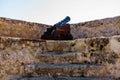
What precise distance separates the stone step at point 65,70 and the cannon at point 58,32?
367 cm

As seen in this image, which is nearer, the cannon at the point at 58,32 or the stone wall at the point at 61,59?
the stone wall at the point at 61,59

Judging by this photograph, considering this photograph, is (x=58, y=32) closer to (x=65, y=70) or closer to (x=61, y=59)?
(x=61, y=59)

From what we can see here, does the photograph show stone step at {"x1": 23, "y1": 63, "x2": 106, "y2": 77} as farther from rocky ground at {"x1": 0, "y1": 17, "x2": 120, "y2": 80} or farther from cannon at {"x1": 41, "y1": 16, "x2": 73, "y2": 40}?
cannon at {"x1": 41, "y1": 16, "x2": 73, "y2": 40}

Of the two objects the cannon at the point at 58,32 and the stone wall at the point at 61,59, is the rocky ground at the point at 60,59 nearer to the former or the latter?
the stone wall at the point at 61,59

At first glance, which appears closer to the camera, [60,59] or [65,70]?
[65,70]

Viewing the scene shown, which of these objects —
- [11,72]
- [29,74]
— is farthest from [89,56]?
[11,72]

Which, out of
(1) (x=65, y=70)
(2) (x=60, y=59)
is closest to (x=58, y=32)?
(2) (x=60, y=59)

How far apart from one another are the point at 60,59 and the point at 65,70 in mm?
415

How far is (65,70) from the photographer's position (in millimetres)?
3678

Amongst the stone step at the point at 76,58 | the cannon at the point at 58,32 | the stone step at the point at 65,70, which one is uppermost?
the cannon at the point at 58,32

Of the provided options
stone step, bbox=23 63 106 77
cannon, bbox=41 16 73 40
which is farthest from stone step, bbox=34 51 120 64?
cannon, bbox=41 16 73 40

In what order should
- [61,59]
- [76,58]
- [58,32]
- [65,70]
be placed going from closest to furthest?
[65,70] → [76,58] → [61,59] → [58,32]

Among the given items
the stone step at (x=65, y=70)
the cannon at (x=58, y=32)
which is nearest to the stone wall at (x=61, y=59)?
the stone step at (x=65, y=70)

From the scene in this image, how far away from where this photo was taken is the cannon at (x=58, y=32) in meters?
7.57
